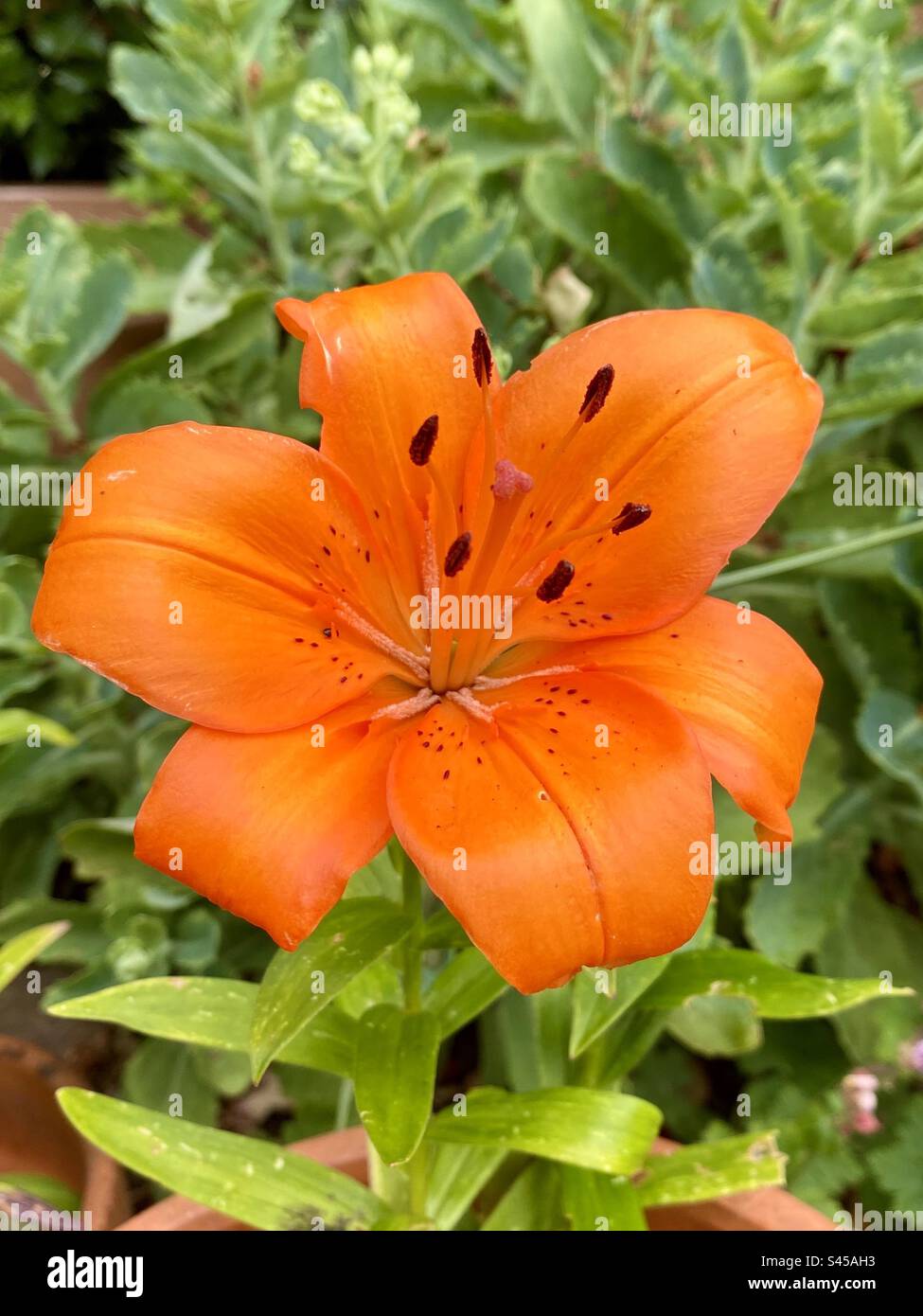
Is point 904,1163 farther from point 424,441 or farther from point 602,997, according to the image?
point 424,441

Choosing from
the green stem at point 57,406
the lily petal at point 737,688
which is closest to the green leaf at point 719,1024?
the lily petal at point 737,688

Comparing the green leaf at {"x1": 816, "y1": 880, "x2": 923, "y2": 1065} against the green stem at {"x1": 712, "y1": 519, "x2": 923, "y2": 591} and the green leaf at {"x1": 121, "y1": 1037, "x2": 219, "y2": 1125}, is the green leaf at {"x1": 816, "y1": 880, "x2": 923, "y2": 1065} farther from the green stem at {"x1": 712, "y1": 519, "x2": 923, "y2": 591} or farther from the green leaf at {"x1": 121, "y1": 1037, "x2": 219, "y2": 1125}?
the green leaf at {"x1": 121, "y1": 1037, "x2": 219, "y2": 1125}

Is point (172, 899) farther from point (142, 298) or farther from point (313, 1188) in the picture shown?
point (142, 298)

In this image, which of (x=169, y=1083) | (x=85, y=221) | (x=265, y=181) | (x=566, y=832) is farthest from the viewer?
(x=85, y=221)

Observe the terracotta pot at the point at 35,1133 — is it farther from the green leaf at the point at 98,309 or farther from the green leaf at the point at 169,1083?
the green leaf at the point at 98,309

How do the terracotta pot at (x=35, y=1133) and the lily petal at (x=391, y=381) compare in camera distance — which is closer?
the lily petal at (x=391, y=381)

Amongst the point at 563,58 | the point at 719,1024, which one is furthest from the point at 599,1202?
the point at 563,58
